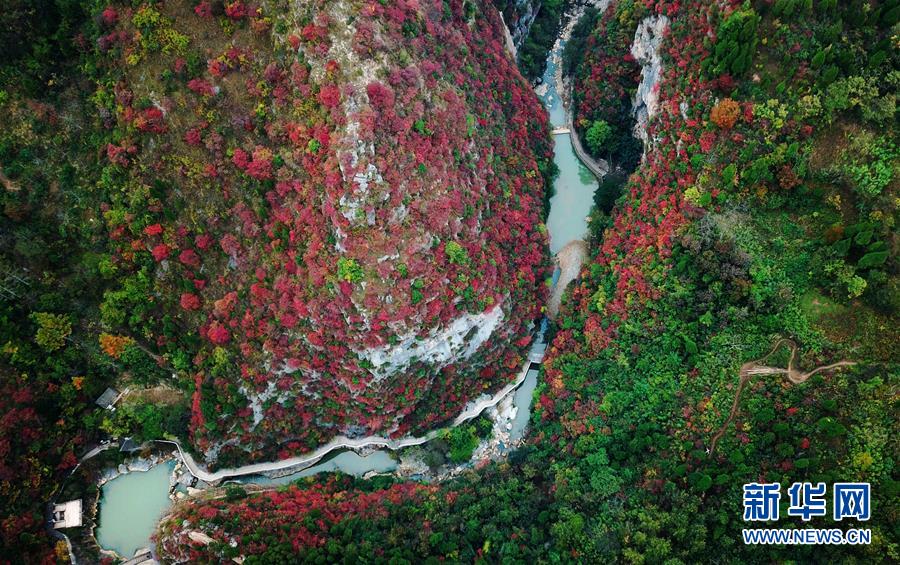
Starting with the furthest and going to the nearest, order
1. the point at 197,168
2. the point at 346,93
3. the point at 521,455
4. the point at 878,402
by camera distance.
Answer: the point at 521,455 → the point at 197,168 → the point at 346,93 → the point at 878,402

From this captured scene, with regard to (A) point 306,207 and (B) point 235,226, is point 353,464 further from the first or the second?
(A) point 306,207

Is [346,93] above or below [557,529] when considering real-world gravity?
above

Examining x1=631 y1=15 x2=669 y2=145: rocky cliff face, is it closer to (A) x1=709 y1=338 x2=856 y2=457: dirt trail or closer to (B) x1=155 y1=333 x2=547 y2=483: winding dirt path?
(A) x1=709 y1=338 x2=856 y2=457: dirt trail

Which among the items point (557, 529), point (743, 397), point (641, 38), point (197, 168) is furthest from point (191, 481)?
point (641, 38)

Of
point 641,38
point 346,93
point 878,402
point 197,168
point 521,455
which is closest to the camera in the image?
point 878,402

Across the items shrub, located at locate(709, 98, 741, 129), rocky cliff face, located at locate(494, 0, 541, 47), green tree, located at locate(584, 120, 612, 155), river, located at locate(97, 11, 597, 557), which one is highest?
rocky cliff face, located at locate(494, 0, 541, 47)

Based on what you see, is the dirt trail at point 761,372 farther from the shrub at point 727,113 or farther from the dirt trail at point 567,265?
the dirt trail at point 567,265

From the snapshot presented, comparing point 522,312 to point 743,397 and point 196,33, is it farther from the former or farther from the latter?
point 196,33

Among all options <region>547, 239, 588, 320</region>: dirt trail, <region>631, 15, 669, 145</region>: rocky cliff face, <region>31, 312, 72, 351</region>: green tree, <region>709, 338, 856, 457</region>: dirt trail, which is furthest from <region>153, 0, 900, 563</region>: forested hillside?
<region>31, 312, 72, 351</region>: green tree
